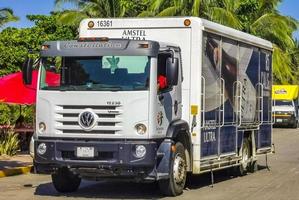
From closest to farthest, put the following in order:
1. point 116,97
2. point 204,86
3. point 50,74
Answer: point 116,97 → point 50,74 → point 204,86

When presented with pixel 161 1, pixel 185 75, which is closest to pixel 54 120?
pixel 185 75

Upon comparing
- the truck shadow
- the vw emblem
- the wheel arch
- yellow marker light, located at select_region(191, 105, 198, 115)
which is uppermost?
yellow marker light, located at select_region(191, 105, 198, 115)

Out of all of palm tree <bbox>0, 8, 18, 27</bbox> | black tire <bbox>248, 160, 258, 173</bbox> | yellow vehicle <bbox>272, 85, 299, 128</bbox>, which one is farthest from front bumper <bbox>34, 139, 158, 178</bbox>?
yellow vehicle <bbox>272, 85, 299, 128</bbox>

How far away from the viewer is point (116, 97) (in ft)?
36.8

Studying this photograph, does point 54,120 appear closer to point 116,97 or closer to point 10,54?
point 116,97

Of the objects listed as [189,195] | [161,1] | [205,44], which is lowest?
[189,195]

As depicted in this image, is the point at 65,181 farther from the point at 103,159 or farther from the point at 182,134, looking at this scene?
the point at 182,134

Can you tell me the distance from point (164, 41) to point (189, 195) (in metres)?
2.96

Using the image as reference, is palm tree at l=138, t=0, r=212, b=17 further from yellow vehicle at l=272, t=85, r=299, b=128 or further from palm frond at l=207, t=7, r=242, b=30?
yellow vehicle at l=272, t=85, r=299, b=128

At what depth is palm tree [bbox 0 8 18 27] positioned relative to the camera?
39.1 meters

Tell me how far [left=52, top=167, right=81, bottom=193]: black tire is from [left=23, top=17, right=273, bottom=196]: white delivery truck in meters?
0.02

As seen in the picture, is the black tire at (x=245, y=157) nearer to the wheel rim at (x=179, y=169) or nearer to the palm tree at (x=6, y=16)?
the wheel rim at (x=179, y=169)

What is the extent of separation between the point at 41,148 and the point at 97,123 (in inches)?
44.4

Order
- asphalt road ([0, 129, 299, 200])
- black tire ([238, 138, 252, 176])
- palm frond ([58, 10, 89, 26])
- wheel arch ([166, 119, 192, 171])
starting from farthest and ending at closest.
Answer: palm frond ([58, 10, 89, 26]) → black tire ([238, 138, 252, 176]) → asphalt road ([0, 129, 299, 200]) → wheel arch ([166, 119, 192, 171])
